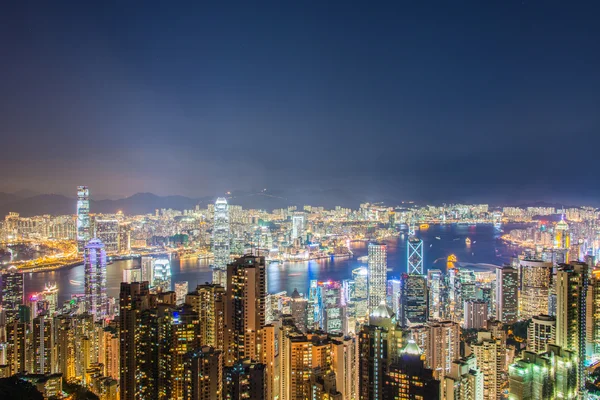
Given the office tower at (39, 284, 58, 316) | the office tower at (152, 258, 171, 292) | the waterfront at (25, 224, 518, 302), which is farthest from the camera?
the waterfront at (25, 224, 518, 302)

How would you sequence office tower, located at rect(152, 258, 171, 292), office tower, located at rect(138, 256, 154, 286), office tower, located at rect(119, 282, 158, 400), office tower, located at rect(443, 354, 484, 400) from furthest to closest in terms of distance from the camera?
office tower, located at rect(138, 256, 154, 286) → office tower, located at rect(152, 258, 171, 292) → office tower, located at rect(119, 282, 158, 400) → office tower, located at rect(443, 354, 484, 400)

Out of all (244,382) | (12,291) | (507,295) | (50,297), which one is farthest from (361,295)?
(12,291)

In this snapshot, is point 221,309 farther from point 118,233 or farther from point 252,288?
point 118,233

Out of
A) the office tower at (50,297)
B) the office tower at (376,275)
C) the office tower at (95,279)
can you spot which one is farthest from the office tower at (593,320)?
the office tower at (50,297)

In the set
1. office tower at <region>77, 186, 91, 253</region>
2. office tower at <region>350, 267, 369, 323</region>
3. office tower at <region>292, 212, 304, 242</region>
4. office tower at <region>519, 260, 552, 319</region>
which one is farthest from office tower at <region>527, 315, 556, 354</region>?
office tower at <region>292, 212, 304, 242</region>

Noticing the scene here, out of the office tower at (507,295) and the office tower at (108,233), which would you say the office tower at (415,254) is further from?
the office tower at (108,233)

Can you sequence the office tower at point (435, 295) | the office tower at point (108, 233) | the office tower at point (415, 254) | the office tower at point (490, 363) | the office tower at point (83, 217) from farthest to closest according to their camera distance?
1. the office tower at point (415, 254)
2. the office tower at point (108, 233)
3. the office tower at point (83, 217)
4. the office tower at point (435, 295)
5. the office tower at point (490, 363)

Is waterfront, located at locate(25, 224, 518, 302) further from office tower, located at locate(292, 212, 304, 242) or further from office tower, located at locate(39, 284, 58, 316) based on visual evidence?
office tower, located at locate(292, 212, 304, 242)

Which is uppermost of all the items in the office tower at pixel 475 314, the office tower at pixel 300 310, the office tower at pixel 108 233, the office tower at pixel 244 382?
the office tower at pixel 108 233

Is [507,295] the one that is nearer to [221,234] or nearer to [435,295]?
[435,295]
